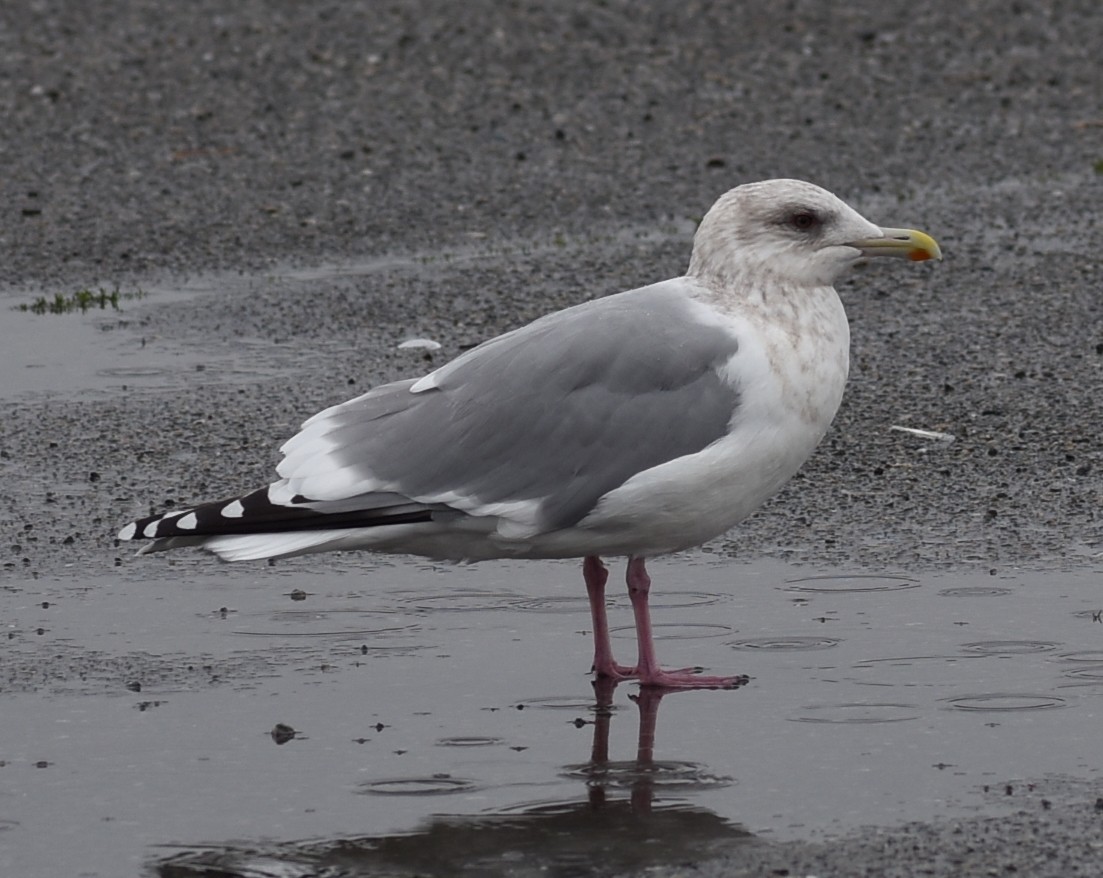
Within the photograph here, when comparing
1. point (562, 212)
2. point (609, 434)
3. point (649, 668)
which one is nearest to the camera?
point (609, 434)

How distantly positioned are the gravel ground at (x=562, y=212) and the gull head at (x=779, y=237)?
1183mm

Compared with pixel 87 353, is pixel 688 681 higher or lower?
lower

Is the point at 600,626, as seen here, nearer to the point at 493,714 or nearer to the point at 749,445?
the point at 493,714

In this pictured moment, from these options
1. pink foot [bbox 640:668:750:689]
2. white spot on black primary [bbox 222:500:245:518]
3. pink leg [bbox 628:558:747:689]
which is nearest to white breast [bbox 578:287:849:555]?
pink leg [bbox 628:558:747:689]

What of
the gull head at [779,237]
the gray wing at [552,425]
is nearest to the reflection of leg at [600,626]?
the gray wing at [552,425]

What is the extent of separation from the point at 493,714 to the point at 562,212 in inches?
245

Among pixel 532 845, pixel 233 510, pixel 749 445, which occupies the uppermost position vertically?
pixel 749 445

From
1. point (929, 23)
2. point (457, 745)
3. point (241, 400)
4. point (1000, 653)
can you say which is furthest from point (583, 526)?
point (929, 23)

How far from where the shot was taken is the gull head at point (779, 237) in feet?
19.4

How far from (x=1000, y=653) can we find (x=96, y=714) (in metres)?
2.60

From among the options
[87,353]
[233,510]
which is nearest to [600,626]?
[233,510]

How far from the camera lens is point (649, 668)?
581 cm

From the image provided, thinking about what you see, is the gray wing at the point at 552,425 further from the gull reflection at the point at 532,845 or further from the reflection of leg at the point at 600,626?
the gull reflection at the point at 532,845

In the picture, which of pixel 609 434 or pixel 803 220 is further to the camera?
pixel 803 220
